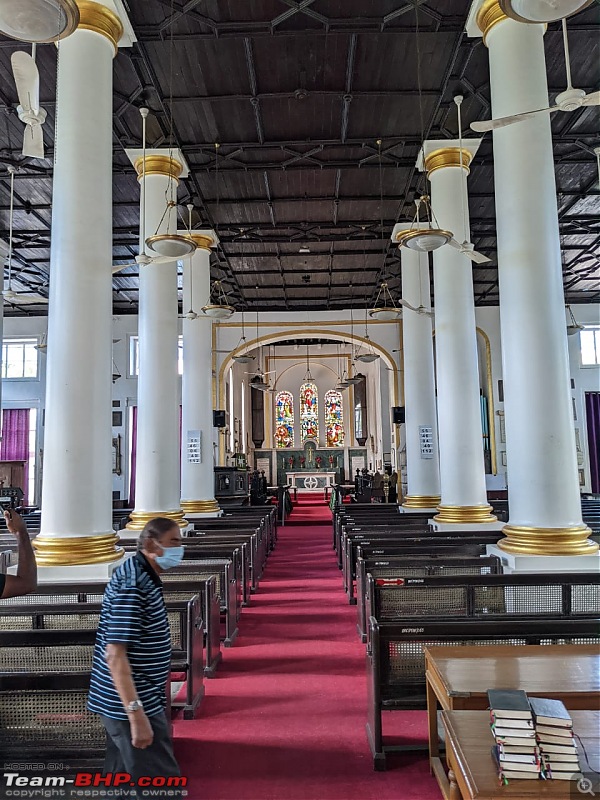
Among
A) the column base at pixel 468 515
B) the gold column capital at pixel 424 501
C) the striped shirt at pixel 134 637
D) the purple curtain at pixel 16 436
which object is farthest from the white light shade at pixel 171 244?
the purple curtain at pixel 16 436

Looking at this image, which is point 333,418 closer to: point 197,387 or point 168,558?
point 197,387

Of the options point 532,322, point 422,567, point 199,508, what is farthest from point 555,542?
point 199,508

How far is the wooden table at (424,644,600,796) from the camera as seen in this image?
2.67 metres

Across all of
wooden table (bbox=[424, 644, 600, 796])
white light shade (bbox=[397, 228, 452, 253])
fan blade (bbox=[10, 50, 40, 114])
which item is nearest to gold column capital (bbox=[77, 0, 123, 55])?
fan blade (bbox=[10, 50, 40, 114])

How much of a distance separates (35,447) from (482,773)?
20315 mm

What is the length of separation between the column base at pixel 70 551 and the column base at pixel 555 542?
3.37 metres

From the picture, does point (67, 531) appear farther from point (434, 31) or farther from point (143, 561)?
point (434, 31)

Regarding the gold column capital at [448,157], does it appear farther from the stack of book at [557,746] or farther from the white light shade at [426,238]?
the stack of book at [557,746]

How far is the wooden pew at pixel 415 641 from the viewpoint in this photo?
358cm

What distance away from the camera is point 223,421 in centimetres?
1558

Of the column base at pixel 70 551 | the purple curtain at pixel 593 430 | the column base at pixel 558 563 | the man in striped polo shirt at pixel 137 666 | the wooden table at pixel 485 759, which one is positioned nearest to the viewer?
the wooden table at pixel 485 759

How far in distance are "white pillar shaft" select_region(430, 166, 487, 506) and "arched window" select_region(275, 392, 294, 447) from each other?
20.0 m

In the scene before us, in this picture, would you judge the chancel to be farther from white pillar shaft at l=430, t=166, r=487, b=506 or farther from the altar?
the altar

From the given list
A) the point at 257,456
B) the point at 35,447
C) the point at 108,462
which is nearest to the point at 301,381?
the point at 257,456
